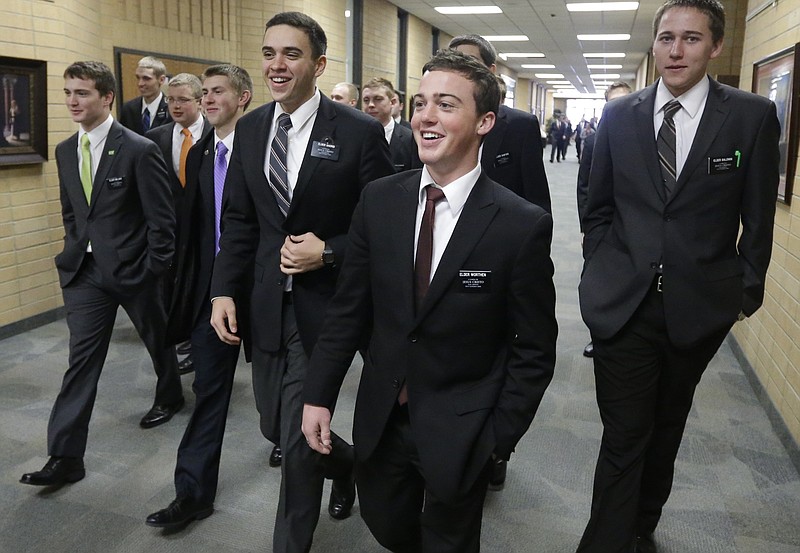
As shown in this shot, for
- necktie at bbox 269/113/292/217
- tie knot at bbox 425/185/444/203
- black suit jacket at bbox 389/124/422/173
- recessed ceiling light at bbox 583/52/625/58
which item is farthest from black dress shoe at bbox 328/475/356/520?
recessed ceiling light at bbox 583/52/625/58

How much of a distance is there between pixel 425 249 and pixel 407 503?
693mm

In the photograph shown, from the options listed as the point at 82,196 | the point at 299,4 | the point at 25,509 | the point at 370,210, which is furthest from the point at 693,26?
the point at 299,4

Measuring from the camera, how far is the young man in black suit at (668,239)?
6.98 feet

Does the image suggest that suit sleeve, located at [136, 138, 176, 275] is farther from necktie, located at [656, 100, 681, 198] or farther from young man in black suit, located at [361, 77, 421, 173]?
young man in black suit, located at [361, 77, 421, 173]

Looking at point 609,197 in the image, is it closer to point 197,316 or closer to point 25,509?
point 197,316

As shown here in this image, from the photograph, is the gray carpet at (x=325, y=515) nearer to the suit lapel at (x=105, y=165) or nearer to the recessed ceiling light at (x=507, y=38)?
the suit lapel at (x=105, y=165)

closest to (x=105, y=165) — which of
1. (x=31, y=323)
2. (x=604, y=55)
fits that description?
(x=31, y=323)

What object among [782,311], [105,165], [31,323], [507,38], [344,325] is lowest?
[31,323]

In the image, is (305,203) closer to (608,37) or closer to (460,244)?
(460,244)

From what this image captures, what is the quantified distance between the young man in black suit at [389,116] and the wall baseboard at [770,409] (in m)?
2.75

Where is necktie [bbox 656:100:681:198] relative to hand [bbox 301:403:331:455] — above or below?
above

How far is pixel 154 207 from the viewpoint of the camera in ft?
10.2

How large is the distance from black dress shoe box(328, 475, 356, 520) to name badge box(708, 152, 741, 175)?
5.66ft

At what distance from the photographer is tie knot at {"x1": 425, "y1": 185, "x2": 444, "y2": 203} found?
1703 mm
